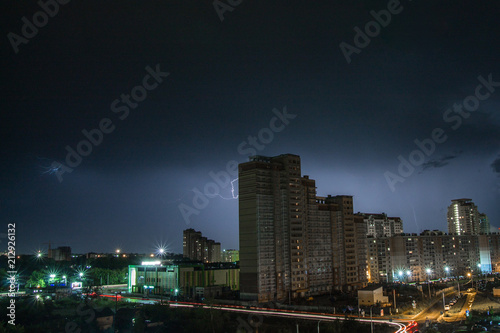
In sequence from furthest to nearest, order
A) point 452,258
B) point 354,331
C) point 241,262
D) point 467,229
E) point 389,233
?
1. point 467,229
2. point 389,233
3. point 452,258
4. point 241,262
5. point 354,331

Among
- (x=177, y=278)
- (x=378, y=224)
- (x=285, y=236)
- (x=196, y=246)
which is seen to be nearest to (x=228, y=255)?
(x=196, y=246)

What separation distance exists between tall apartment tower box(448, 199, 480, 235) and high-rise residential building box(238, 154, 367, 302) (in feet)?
245

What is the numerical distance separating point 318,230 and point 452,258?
51.5 meters

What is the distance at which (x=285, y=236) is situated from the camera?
59.1 m

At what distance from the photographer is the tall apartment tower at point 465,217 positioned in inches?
5044

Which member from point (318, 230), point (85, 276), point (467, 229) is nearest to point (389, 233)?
point (467, 229)

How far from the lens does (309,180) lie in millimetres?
67250

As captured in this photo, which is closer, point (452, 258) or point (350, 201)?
point (350, 201)

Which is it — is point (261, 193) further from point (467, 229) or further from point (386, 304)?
point (467, 229)

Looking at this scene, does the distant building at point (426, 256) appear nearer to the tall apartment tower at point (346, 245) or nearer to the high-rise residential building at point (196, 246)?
the tall apartment tower at point (346, 245)

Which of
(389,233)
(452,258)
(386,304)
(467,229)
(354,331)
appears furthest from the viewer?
(467,229)

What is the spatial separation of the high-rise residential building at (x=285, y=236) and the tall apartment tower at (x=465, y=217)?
7468cm

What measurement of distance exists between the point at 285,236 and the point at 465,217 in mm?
93082

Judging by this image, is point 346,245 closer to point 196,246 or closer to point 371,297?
point 371,297
